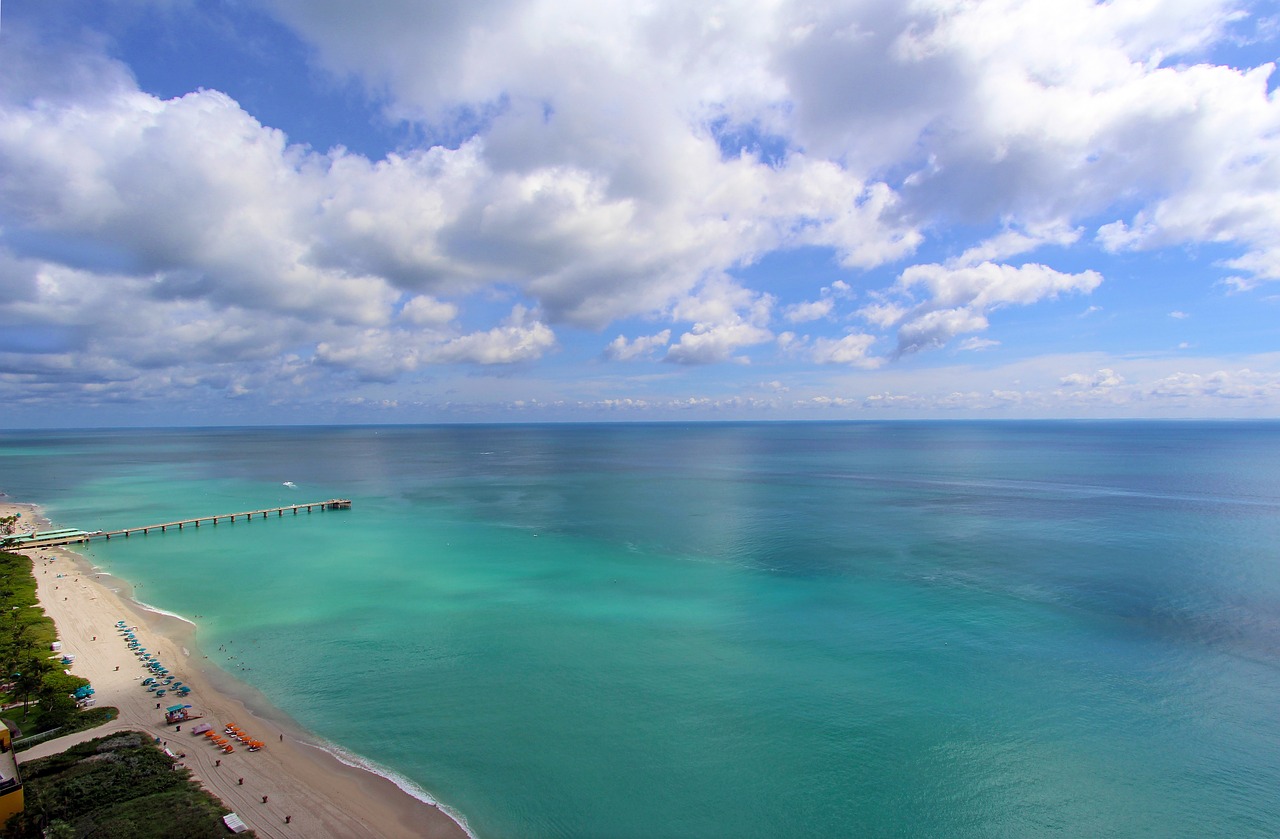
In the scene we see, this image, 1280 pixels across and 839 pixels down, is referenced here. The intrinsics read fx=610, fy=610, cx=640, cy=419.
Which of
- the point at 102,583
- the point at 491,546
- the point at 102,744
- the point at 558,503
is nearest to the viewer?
the point at 102,744

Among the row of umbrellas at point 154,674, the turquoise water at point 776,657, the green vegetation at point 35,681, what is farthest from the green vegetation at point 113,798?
the turquoise water at point 776,657

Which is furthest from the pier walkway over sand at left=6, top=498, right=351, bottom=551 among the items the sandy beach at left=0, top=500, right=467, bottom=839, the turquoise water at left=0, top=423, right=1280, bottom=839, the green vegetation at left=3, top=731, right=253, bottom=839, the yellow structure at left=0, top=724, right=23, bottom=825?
the yellow structure at left=0, top=724, right=23, bottom=825

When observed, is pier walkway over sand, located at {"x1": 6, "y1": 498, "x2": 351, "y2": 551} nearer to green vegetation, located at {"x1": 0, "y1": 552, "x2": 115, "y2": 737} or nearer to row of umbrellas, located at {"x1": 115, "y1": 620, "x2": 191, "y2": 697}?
green vegetation, located at {"x1": 0, "y1": 552, "x2": 115, "y2": 737}

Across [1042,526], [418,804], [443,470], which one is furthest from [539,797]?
[443,470]

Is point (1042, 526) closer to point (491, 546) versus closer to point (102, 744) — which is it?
point (491, 546)

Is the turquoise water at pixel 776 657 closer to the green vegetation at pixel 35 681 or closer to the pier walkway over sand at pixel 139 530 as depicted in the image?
the pier walkway over sand at pixel 139 530

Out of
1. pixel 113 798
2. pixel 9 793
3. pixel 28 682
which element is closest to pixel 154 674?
pixel 28 682

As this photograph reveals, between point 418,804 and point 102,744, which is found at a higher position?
point 102,744
